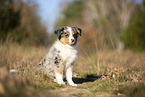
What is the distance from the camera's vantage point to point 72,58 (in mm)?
4344

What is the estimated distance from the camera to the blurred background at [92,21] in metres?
12.1

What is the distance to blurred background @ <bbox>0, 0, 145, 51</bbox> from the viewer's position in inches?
477

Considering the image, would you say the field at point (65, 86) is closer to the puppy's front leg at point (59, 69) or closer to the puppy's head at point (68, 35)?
the puppy's front leg at point (59, 69)

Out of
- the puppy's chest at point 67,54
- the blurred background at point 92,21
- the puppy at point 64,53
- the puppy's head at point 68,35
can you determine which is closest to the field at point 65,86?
the puppy at point 64,53

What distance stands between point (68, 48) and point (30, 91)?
1788 millimetres

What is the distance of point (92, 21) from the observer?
2866 cm

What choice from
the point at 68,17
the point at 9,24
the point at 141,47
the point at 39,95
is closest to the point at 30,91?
the point at 39,95

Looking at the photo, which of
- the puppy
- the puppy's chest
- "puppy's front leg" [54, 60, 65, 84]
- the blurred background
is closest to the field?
"puppy's front leg" [54, 60, 65, 84]

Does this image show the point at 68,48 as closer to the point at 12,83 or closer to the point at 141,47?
the point at 12,83

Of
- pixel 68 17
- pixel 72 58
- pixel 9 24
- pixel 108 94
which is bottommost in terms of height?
pixel 108 94

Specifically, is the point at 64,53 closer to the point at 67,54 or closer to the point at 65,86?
the point at 67,54

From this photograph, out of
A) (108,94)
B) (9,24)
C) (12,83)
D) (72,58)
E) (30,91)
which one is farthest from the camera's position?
(9,24)

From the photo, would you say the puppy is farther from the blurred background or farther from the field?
the blurred background

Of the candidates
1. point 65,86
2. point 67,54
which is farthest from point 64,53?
point 65,86
